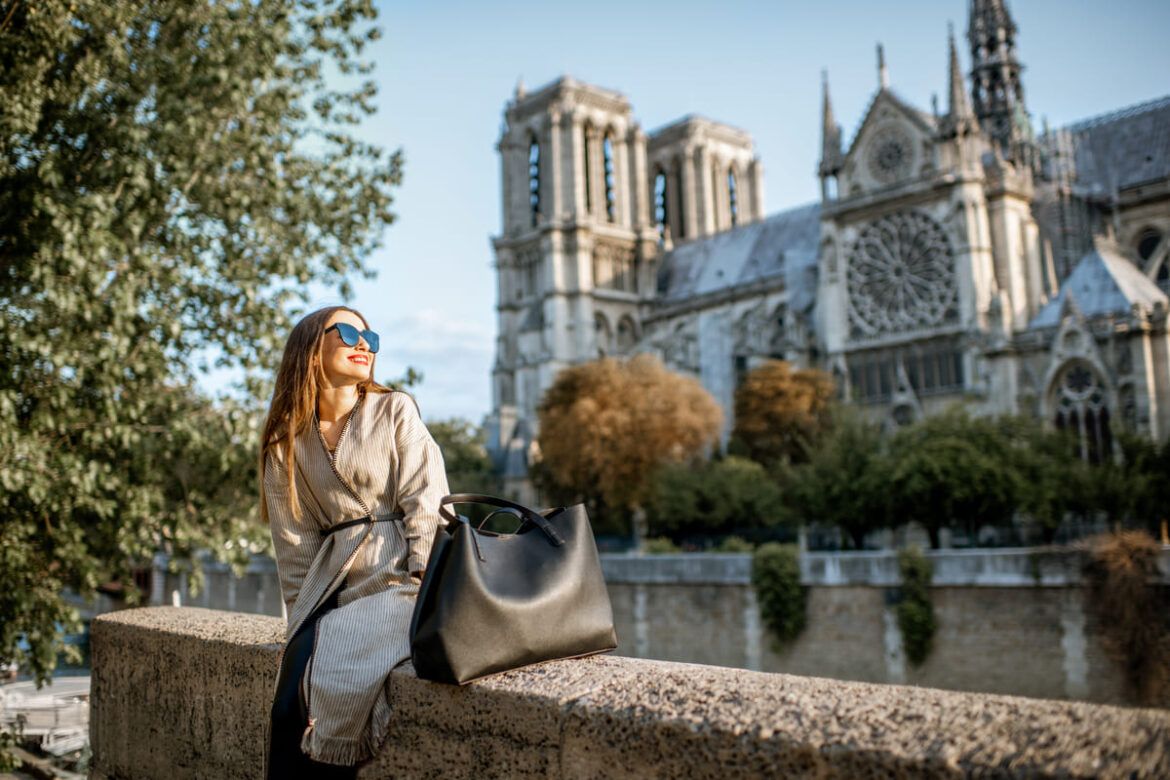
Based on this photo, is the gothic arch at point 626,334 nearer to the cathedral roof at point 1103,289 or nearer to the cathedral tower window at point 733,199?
the cathedral tower window at point 733,199

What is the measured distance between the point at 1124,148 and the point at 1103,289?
12009 millimetres

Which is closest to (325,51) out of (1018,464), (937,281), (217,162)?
(217,162)

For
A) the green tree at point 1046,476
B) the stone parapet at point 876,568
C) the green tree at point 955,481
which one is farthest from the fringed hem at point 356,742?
the green tree at point 1046,476

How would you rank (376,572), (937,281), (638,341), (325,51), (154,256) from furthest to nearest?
1. (638,341)
2. (937,281)
3. (325,51)
4. (154,256)
5. (376,572)

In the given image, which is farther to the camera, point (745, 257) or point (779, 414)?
point (745, 257)

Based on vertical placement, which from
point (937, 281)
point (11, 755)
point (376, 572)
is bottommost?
point (11, 755)

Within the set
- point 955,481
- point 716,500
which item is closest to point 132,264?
point 955,481

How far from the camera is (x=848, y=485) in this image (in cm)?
2611

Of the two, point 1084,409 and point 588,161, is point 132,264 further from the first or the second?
point 588,161

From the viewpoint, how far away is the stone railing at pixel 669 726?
1736 mm

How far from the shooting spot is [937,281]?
130ft

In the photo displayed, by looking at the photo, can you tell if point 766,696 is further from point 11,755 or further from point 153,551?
point 153,551

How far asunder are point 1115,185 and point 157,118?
40.7 meters

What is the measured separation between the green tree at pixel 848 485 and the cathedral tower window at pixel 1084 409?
6875 mm
